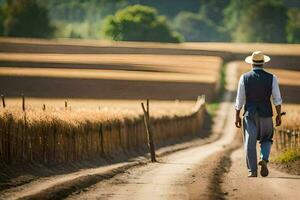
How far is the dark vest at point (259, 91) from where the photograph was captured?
18297 millimetres

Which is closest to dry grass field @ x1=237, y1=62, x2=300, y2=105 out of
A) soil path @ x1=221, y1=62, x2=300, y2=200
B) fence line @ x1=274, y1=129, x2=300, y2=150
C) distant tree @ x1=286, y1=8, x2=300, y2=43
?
fence line @ x1=274, y1=129, x2=300, y2=150

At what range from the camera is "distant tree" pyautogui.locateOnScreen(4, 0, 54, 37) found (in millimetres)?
114500

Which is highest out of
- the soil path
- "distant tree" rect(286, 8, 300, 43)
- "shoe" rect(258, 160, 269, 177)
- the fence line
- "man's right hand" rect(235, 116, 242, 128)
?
"distant tree" rect(286, 8, 300, 43)

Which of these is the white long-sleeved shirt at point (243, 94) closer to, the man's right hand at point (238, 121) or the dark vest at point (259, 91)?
the dark vest at point (259, 91)

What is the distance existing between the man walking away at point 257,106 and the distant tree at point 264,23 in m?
152

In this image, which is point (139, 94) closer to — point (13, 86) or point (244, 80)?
point (13, 86)

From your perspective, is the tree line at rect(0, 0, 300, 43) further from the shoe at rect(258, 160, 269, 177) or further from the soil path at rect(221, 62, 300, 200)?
the soil path at rect(221, 62, 300, 200)

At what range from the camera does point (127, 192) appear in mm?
15844

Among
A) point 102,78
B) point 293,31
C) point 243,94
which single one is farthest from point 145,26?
point 243,94

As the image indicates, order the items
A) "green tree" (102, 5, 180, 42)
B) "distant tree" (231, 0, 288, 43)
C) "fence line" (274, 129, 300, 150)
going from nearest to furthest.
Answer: "fence line" (274, 129, 300, 150) < "green tree" (102, 5, 180, 42) < "distant tree" (231, 0, 288, 43)

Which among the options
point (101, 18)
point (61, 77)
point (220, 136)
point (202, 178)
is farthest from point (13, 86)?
point (101, 18)

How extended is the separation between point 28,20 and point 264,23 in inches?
2951

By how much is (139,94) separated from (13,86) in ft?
40.7

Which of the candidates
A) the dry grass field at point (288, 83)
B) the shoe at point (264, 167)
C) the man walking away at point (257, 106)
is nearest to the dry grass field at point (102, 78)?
the dry grass field at point (288, 83)
